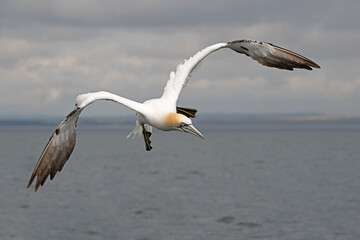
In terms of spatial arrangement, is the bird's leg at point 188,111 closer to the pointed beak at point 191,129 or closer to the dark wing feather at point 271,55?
the dark wing feather at point 271,55

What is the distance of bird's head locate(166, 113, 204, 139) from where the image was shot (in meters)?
13.3

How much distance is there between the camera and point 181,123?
44.3 ft

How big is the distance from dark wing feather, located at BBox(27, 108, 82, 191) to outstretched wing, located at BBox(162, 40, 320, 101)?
2479 mm

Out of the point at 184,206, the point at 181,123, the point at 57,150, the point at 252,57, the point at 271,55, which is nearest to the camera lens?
the point at 181,123

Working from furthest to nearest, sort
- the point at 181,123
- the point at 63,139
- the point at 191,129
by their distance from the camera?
the point at 63,139 → the point at 181,123 → the point at 191,129

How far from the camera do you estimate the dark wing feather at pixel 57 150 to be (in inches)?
553

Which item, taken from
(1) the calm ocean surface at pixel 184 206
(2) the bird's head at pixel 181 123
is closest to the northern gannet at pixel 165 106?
(2) the bird's head at pixel 181 123

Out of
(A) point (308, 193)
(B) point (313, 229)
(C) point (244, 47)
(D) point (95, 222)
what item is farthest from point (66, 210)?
(C) point (244, 47)

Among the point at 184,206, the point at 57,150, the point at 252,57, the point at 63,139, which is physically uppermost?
the point at 252,57

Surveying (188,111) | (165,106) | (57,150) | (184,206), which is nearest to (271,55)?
(188,111)

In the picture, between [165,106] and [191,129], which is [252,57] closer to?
[165,106]

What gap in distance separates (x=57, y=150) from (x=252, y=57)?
228 inches

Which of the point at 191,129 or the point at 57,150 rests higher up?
the point at 191,129

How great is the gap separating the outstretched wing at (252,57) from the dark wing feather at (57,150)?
8.13 feet
